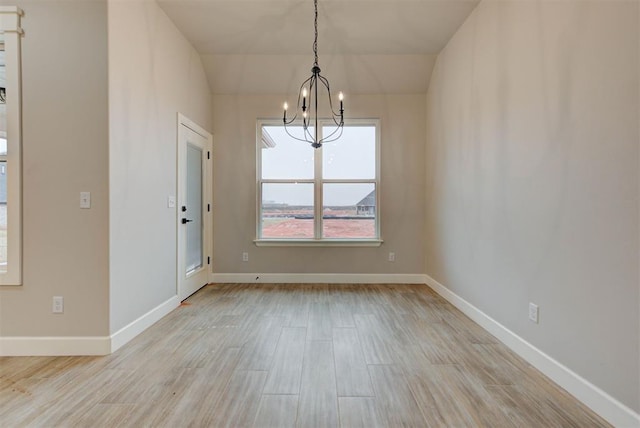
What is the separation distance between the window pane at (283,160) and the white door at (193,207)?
80cm

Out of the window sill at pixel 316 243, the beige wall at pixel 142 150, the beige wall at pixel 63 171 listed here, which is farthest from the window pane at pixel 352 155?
the beige wall at pixel 63 171

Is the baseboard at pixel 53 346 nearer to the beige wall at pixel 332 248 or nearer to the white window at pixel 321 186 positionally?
the beige wall at pixel 332 248

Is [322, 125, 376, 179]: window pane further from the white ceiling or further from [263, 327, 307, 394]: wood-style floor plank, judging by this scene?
[263, 327, 307, 394]: wood-style floor plank

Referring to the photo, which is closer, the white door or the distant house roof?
the white door

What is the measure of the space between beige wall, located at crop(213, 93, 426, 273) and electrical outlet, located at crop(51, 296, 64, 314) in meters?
2.10

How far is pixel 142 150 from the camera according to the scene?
264cm

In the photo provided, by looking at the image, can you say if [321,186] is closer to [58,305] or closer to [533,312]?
[533,312]

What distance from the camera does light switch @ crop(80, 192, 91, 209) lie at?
2188 mm

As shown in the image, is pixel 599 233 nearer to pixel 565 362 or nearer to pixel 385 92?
pixel 565 362

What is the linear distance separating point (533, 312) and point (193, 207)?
3.65 meters

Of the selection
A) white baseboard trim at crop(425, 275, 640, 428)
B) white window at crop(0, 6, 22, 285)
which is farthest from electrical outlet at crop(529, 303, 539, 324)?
white window at crop(0, 6, 22, 285)

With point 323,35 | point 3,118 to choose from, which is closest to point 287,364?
point 3,118

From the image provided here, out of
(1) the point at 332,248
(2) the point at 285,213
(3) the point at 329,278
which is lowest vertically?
(3) the point at 329,278

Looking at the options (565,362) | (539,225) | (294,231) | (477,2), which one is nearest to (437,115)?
(477,2)
